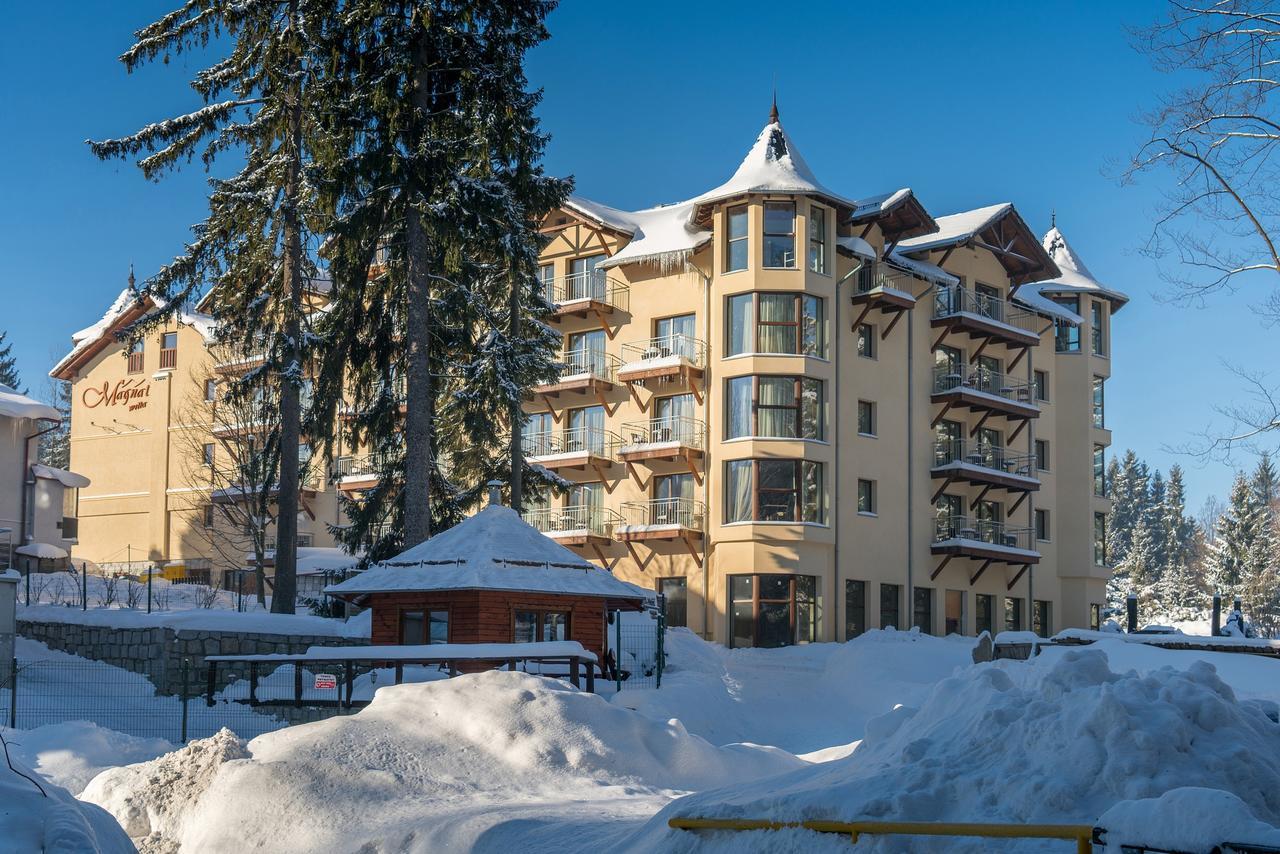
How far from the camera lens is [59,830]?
6.42m

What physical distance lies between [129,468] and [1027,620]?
3628 cm

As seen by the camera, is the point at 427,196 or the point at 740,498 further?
the point at 740,498

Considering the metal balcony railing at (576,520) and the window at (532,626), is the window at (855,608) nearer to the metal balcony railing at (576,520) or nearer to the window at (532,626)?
the metal balcony railing at (576,520)

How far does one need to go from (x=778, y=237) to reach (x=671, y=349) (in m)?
4.72

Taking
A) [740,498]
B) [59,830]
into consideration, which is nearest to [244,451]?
[740,498]

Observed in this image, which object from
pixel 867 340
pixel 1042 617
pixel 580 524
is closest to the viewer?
pixel 580 524

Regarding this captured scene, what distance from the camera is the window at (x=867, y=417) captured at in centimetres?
4350

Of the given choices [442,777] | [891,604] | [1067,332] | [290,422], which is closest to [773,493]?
[891,604]

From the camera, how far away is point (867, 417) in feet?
144

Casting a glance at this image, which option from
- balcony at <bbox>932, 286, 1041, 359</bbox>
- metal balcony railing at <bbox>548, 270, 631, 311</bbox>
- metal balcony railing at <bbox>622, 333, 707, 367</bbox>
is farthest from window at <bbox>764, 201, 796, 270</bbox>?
balcony at <bbox>932, 286, 1041, 359</bbox>

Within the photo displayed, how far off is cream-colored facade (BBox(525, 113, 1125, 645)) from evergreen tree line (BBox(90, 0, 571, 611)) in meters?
9.47

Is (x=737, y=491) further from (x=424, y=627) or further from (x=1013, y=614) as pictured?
(x=424, y=627)

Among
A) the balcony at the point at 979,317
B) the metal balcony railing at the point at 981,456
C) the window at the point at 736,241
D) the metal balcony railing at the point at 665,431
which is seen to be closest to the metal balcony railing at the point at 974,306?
the balcony at the point at 979,317

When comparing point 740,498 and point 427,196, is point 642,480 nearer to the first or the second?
point 740,498
